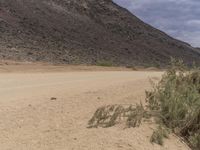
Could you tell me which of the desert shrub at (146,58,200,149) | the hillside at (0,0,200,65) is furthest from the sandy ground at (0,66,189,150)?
the hillside at (0,0,200,65)

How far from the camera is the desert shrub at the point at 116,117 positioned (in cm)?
867

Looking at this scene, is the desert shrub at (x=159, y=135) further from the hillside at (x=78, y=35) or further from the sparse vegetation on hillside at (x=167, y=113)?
the hillside at (x=78, y=35)

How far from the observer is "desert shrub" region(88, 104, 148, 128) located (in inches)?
341

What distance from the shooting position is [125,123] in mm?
8766

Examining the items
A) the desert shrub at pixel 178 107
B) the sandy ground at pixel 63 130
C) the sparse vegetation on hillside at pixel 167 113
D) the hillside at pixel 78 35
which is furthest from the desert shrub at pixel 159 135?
the hillside at pixel 78 35

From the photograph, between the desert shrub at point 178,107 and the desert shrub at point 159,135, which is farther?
the desert shrub at point 178,107

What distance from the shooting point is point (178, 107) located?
977 cm

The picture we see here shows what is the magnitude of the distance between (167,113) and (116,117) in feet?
4.02

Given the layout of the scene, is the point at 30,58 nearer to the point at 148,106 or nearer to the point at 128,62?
the point at 128,62

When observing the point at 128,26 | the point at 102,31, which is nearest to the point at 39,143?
the point at 102,31

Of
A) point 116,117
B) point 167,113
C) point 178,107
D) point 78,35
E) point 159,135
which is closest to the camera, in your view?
point 159,135

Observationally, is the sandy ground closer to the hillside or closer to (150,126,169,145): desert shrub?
(150,126,169,145): desert shrub

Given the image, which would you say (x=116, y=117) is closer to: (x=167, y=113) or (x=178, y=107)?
(x=167, y=113)

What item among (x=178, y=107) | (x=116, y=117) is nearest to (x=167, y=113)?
(x=178, y=107)
